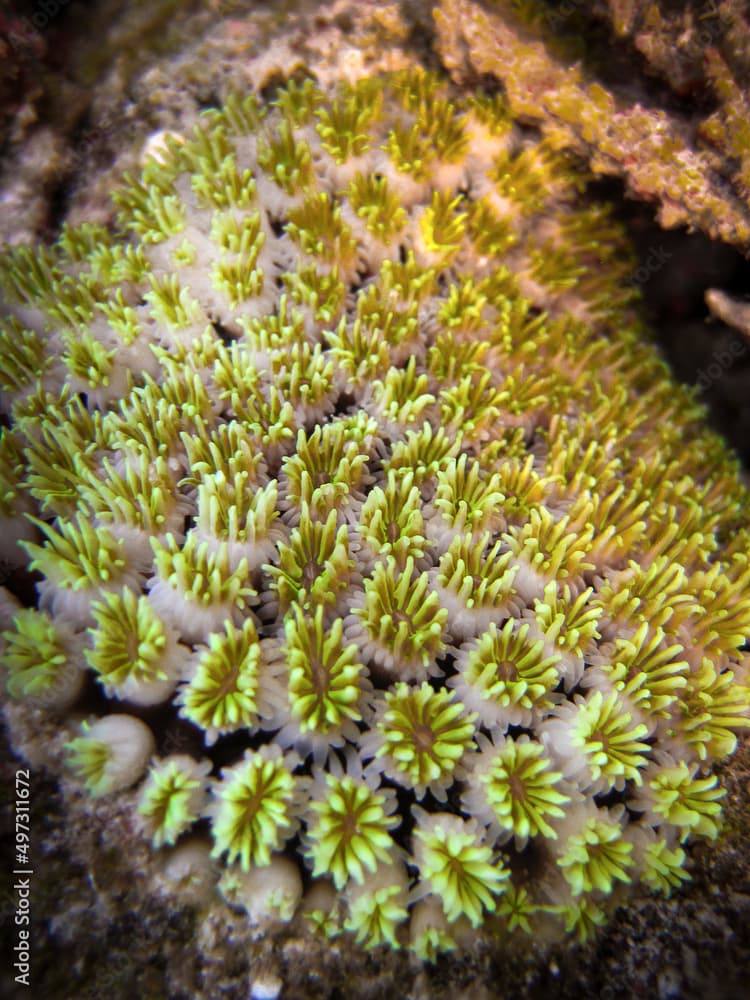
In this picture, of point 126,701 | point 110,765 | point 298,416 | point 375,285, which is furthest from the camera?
point 375,285

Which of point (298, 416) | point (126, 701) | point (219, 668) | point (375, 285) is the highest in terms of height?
point (375, 285)

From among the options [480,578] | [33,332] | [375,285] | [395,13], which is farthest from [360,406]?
[395,13]

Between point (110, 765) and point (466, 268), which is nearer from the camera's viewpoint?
point (110, 765)

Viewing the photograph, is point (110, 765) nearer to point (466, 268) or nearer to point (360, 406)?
point (360, 406)

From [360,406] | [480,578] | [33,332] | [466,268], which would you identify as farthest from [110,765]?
[466,268]

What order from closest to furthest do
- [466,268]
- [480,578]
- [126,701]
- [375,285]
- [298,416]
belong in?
[126,701], [480,578], [298,416], [375,285], [466,268]

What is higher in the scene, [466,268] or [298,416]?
[466,268]
